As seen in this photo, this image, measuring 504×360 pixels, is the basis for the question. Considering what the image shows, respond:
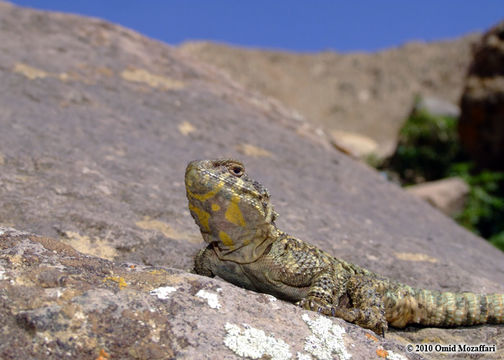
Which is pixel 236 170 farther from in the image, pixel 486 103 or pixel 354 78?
pixel 354 78

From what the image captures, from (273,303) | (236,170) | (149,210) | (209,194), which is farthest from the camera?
(149,210)

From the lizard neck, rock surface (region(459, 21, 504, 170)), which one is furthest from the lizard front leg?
rock surface (region(459, 21, 504, 170))

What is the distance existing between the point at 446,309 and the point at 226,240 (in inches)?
68.8

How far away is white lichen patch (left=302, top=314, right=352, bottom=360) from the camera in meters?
2.77

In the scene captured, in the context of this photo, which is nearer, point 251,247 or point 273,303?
point 273,303

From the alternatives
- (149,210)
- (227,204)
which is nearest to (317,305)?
(227,204)

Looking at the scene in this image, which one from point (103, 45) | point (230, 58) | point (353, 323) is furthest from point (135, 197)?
point (230, 58)

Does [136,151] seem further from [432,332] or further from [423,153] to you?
[423,153]

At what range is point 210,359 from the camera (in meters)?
2.51

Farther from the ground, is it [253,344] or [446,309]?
[446,309]

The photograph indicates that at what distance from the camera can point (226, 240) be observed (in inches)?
143

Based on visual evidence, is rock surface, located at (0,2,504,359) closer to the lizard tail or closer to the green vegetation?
the lizard tail

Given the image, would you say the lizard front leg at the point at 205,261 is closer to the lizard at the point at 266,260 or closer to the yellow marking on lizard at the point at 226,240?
the lizard at the point at 266,260

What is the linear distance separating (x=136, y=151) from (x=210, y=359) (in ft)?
13.6
